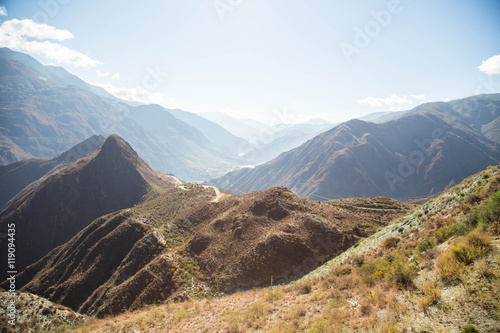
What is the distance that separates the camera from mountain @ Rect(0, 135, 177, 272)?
78875 mm

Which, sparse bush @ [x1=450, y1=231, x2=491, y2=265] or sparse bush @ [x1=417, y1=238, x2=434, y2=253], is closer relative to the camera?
sparse bush @ [x1=450, y1=231, x2=491, y2=265]

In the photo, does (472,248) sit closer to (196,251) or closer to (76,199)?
(196,251)

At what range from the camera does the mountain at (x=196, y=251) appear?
1087 inches

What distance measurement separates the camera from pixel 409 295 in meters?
9.32

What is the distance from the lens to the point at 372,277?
1234 centimetres

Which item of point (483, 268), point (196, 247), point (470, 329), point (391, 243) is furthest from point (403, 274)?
point (196, 247)

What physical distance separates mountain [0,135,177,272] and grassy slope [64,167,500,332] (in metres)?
76.7

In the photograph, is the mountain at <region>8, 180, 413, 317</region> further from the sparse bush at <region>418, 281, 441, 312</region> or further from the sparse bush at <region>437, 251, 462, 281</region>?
the sparse bush at <region>418, 281, 441, 312</region>

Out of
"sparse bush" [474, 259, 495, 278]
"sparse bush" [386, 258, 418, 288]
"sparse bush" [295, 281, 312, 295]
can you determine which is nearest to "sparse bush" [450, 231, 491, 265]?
"sparse bush" [474, 259, 495, 278]

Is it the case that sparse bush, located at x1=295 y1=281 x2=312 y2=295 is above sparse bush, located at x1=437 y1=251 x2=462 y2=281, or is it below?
below

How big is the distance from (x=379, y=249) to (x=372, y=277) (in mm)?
7072

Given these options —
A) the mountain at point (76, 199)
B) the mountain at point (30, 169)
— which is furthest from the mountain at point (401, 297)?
the mountain at point (30, 169)

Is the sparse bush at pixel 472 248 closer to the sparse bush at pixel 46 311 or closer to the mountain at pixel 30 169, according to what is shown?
the sparse bush at pixel 46 311

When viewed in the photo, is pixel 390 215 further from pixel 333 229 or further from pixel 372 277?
pixel 372 277
